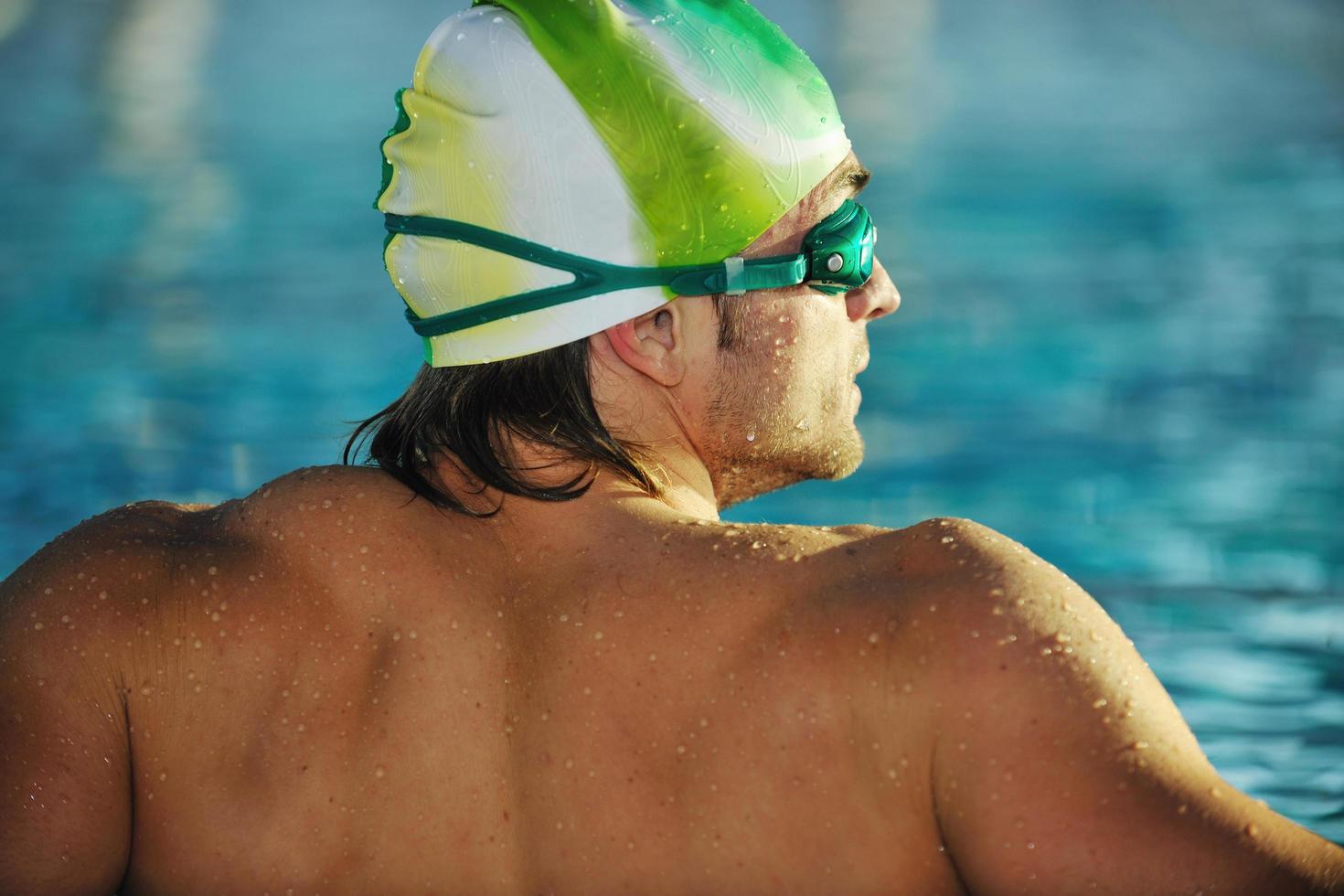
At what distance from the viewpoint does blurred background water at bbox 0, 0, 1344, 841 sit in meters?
4.95

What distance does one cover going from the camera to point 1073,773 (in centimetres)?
139

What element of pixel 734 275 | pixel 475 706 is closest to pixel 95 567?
pixel 475 706

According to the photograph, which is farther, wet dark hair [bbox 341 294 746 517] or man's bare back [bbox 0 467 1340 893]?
wet dark hair [bbox 341 294 746 517]

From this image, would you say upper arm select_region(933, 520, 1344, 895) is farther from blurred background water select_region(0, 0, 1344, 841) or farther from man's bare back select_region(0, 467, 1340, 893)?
blurred background water select_region(0, 0, 1344, 841)

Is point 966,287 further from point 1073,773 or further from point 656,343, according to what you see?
point 1073,773

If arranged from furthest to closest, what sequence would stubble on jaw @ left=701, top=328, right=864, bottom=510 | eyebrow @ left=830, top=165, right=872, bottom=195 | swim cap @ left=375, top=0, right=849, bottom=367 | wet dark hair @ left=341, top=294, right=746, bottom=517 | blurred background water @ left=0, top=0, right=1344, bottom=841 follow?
blurred background water @ left=0, top=0, right=1344, bottom=841, eyebrow @ left=830, top=165, right=872, bottom=195, stubble on jaw @ left=701, top=328, right=864, bottom=510, swim cap @ left=375, top=0, right=849, bottom=367, wet dark hair @ left=341, top=294, right=746, bottom=517

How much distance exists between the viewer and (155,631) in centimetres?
165

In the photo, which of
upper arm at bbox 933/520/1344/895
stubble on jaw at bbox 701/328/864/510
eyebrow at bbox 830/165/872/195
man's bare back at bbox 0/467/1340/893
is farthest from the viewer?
eyebrow at bbox 830/165/872/195

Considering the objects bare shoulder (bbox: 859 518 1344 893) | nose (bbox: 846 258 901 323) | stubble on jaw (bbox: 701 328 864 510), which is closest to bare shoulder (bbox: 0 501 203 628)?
stubble on jaw (bbox: 701 328 864 510)

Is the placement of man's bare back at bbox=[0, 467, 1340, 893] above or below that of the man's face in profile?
below

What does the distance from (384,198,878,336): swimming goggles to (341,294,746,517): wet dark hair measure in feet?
0.15

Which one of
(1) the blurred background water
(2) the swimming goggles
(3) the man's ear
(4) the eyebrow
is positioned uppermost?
(4) the eyebrow

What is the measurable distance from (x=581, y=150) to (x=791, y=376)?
17.1 inches

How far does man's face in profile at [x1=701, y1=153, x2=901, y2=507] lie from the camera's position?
2.06 m
